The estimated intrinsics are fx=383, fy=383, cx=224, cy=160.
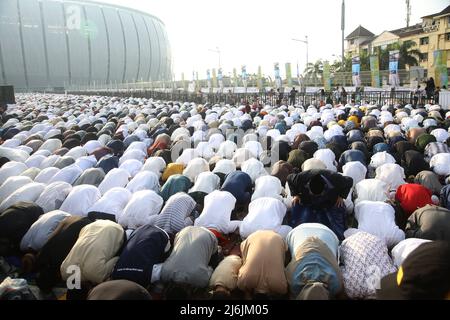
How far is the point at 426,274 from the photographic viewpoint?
272 centimetres

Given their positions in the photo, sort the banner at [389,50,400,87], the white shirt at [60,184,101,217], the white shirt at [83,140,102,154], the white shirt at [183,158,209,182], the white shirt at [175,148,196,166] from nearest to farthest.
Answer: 1. the white shirt at [60,184,101,217]
2. the white shirt at [183,158,209,182]
3. the white shirt at [175,148,196,166]
4. the white shirt at [83,140,102,154]
5. the banner at [389,50,400,87]

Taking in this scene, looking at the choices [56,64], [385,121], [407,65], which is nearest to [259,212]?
[385,121]

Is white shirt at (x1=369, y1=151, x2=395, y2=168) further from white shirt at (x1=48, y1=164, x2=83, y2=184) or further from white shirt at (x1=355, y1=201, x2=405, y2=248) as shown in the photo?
white shirt at (x1=48, y1=164, x2=83, y2=184)

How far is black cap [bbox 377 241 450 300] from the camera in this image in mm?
2701

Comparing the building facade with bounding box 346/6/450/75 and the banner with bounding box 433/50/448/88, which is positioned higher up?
the building facade with bounding box 346/6/450/75

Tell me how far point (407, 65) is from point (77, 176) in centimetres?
3407

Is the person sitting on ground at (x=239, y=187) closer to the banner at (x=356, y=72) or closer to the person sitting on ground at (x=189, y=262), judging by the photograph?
the person sitting on ground at (x=189, y=262)

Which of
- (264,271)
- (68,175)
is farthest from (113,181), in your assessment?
(264,271)

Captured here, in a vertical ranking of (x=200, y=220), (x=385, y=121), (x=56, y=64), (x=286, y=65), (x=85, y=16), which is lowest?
(x=200, y=220)

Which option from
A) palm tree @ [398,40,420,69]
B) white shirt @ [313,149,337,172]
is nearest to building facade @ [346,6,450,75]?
palm tree @ [398,40,420,69]

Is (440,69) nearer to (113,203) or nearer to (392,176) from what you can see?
(392,176)

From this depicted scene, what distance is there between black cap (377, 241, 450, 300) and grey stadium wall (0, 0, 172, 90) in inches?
2280
